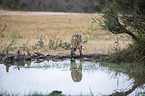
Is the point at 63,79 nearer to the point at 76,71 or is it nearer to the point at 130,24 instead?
the point at 76,71

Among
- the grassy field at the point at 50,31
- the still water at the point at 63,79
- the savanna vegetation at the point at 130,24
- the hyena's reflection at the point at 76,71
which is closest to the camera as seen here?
the still water at the point at 63,79

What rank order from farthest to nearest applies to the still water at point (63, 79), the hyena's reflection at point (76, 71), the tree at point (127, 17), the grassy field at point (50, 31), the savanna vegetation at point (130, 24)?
the grassy field at point (50, 31)
the tree at point (127, 17)
the savanna vegetation at point (130, 24)
the hyena's reflection at point (76, 71)
the still water at point (63, 79)

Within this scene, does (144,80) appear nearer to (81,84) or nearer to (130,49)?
(81,84)

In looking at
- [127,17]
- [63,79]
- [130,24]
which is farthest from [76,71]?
[127,17]

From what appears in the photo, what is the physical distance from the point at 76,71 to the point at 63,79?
0.83 metres

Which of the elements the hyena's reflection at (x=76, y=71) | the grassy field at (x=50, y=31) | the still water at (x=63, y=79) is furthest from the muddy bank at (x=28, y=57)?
the grassy field at (x=50, y=31)

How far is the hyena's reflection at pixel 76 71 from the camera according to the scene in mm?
5050

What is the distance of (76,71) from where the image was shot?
572cm

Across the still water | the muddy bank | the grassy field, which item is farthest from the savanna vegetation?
the grassy field

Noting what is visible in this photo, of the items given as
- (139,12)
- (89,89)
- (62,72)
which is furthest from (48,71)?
(139,12)

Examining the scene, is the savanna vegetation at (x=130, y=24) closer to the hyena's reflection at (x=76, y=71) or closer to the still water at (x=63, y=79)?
the still water at (x=63, y=79)

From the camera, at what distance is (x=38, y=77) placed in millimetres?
5156

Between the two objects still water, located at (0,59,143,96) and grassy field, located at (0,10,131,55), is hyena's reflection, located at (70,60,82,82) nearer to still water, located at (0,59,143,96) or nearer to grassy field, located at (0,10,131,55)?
still water, located at (0,59,143,96)

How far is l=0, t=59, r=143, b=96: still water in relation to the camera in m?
4.20
